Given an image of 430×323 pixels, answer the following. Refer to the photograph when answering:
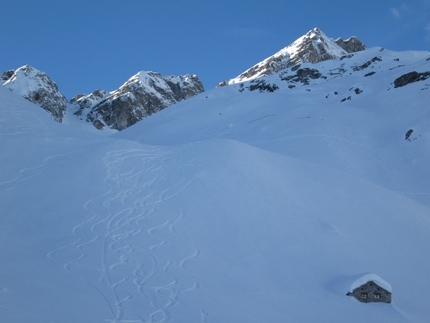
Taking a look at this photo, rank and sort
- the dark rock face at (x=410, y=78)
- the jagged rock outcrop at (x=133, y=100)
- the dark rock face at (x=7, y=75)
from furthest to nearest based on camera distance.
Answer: the jagged rock outcrop at (x=133, y=100)
the dark rock face at (x=7, y=75)
the dark rock face at (x=410, y=78)

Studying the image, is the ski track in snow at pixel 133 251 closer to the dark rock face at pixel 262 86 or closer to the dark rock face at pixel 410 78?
the dark rock face at pixel 410 78

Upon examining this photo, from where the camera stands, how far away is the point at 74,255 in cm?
1377

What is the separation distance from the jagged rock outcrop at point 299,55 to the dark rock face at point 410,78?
59.3m

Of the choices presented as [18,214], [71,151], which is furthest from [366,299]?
[71,151]

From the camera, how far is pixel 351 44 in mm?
148875

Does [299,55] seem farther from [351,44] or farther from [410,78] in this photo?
[410,78]

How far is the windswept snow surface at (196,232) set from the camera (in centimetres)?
1132

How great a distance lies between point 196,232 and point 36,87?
298ft

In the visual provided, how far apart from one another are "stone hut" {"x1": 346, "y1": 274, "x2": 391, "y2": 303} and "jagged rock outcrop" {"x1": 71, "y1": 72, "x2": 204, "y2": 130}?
9461 cm

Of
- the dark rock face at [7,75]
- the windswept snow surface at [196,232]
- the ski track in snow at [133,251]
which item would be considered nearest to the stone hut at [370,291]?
the windswept snow surface at [196,232]

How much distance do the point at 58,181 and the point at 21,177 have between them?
8.14ft

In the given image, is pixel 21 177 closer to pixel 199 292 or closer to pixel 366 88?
pixel 199 292

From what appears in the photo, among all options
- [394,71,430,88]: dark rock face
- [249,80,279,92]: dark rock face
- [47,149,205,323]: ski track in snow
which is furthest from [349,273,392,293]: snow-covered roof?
[249,80,279,92]: dark rock face

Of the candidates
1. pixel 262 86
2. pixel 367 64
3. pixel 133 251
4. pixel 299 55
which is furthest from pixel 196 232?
pixel 299 55
